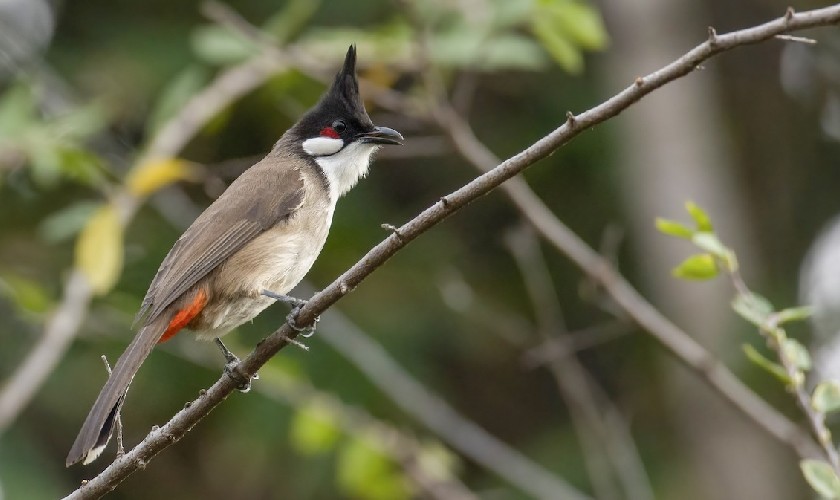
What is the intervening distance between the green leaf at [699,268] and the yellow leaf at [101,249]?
188 centimetres

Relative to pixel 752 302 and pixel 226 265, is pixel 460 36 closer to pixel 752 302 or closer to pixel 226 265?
pixel 226 265

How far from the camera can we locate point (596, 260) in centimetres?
372

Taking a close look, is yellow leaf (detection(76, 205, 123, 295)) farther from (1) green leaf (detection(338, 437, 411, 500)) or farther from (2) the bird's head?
(1) green leaf (detection(338, 437, 411, 500))

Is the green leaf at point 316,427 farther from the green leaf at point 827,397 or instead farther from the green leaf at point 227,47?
the green leaf at point 827,397

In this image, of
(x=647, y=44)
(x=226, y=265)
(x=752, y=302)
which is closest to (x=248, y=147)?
(x=647, y=44)

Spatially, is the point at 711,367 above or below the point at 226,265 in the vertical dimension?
below

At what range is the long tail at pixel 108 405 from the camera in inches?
99.8

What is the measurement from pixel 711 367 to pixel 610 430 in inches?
57.5

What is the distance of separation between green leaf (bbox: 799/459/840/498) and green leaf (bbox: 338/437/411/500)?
6.75 ft

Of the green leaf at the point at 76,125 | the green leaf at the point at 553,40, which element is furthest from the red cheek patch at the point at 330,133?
the green leaf at the point at 76,125

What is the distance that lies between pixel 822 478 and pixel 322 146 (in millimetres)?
2038

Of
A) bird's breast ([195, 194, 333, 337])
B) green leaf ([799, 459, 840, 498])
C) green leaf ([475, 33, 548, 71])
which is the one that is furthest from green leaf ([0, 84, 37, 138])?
green leaf ([799, 459, 840, 498])

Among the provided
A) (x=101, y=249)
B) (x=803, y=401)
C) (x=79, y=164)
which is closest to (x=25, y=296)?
(x=101, y=249)

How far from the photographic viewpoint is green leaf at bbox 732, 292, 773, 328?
2.49 meters
